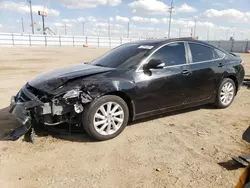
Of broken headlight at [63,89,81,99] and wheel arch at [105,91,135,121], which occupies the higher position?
broken headlight at [63,89,81,99]

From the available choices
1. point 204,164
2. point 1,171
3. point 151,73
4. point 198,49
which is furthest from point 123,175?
point 198,49

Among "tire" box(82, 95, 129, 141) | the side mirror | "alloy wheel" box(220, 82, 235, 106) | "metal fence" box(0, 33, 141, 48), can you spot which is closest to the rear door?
"alloy wheel" box(220, 82, 235, 106)

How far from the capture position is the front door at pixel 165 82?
12.6 ft

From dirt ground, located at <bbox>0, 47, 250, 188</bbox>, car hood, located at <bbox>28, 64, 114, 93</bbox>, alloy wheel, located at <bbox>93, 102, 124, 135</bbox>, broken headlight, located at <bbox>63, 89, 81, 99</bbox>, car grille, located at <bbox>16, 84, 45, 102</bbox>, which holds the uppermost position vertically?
car hood, located at <bbox>28, 64, 114, 93</bbox>

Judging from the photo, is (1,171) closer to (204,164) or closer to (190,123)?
(204,164)

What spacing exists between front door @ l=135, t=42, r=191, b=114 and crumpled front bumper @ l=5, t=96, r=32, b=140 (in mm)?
1697

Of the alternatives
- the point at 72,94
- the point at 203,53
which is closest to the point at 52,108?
the point at 72,94

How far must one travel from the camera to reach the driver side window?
4160 mm

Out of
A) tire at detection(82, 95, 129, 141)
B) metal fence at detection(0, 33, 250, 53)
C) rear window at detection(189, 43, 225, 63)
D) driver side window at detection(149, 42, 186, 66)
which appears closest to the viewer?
tire at detection(82, 95, 129, 141)

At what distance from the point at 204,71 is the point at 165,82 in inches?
42.3

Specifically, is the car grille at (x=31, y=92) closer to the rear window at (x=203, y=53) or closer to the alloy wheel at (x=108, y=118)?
the alloy wheel at (x=108, y=118)

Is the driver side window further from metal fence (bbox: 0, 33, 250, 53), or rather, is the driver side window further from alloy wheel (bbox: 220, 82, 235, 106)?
metal fence (bbox: 0, 33, 250, 53)

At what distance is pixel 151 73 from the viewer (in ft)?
12.9

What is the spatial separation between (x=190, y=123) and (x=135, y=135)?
1.20 m
